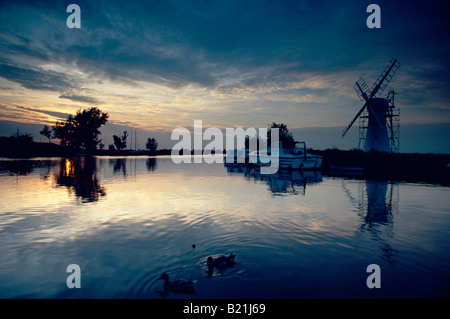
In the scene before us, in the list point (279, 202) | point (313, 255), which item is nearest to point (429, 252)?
point (313, 255)

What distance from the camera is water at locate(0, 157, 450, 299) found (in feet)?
20.5

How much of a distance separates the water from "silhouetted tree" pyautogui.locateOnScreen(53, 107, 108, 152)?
375 ft

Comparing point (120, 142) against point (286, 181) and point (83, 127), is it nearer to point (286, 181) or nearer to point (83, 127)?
point (83, 127)

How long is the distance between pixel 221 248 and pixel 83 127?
129m

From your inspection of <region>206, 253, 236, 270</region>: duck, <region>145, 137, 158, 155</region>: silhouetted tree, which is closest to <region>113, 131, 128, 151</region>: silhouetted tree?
<region>145, 137, 158, 155</region>: silhouetted tree

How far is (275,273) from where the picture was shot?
7.00m

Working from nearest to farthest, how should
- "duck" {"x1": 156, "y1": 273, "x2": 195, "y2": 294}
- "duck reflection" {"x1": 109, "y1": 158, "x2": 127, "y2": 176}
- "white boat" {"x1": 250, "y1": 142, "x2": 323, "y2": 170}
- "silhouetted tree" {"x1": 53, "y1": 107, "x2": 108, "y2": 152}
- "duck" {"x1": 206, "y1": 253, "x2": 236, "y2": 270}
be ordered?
"duck" {"x1": 156, "y1": 273, "x2": 195, "y2": 294} → "duck" {"x1": 206, "y1": 253, "x2": 236, "y2": 270} → "duck reflection" {"x1": 109, "y1": 158, "x2": 127, "y2": 176} → "white boat" {"x1": 250, "y1": 142, "x2": 323, "y2": 170} → "silhouetted tree" {"x1": 53, "y1": 107, "x2": 108, "y2": 152}

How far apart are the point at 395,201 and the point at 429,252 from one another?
11.9 m

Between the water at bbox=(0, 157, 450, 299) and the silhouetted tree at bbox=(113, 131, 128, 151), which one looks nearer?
the water at bbox=(0, 157, 450, 299)

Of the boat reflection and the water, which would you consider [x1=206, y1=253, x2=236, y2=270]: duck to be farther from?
the boat reflection

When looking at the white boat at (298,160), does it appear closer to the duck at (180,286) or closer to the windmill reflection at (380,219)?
the windmill reflection at (380,219)

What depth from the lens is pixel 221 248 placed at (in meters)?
8.92

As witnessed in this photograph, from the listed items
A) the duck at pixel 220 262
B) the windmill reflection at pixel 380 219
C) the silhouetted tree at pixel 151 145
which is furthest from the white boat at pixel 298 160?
the silhouetted tree at pixel 151 145

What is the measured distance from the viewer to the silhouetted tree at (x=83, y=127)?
370 ft
